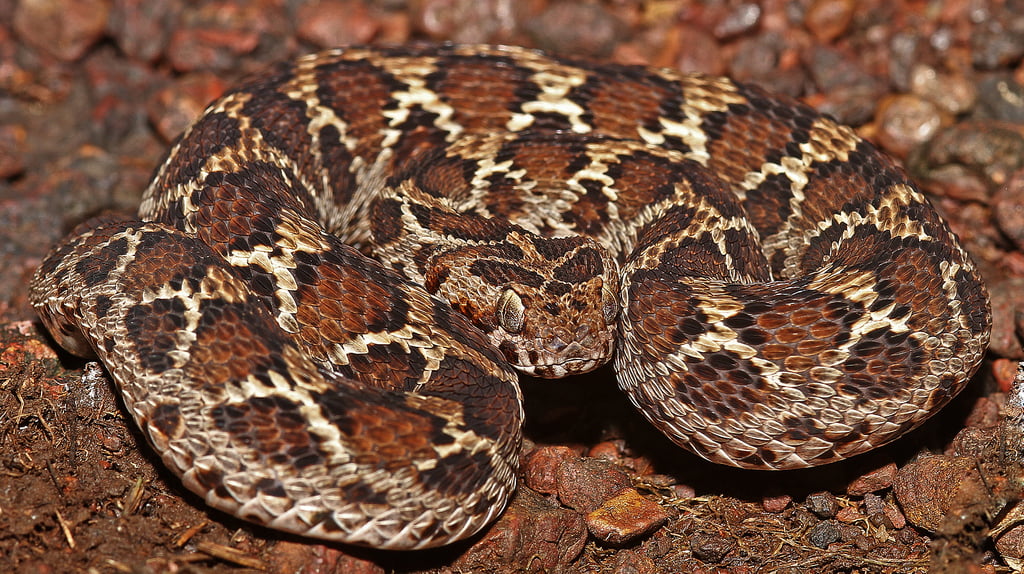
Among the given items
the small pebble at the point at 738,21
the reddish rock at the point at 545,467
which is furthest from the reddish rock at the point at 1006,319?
the small pebble at the point at 738,21

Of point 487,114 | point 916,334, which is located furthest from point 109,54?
point 916,334

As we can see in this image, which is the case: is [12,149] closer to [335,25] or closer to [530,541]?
[335,25]

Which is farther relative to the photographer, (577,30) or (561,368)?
(577,30)

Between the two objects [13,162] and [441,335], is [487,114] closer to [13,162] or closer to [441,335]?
[441,335]

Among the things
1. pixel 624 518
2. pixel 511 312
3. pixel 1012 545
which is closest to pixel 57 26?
pixel 511 312

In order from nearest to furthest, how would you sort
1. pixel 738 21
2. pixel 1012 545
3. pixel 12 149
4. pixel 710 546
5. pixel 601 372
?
pixel 1012 545
pixel 710 546
pixel 601 372
pixel 12 149
pixel 738 21

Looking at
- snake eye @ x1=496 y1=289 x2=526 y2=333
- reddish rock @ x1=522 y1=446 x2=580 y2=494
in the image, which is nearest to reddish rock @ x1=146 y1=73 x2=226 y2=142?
snake eye @ x1=496 y1=289 x2=526 y2=333

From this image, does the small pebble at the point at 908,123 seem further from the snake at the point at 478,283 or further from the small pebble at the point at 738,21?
the snake at the point at 478,283
